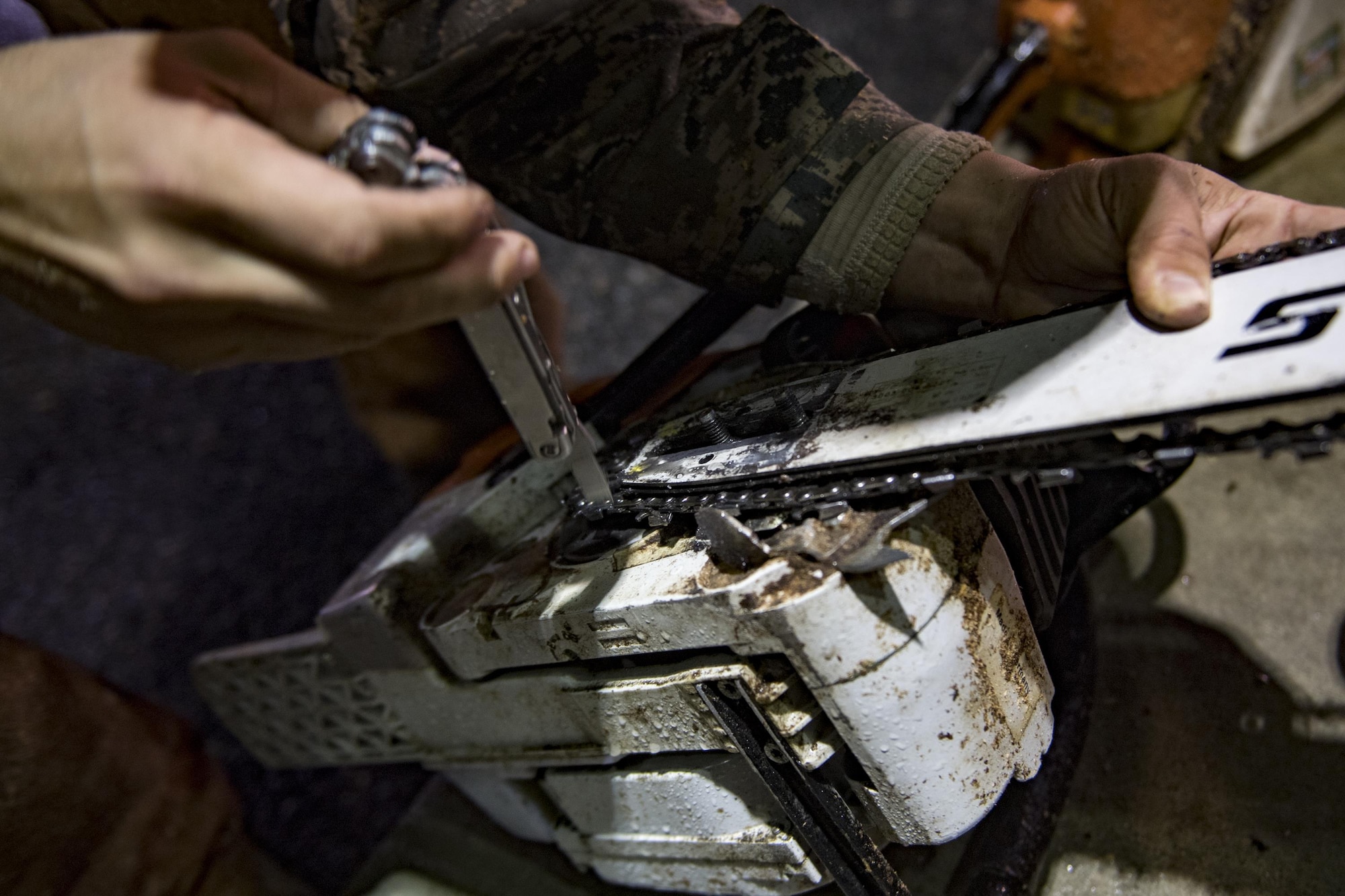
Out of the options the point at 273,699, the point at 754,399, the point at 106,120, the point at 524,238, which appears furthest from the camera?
the point at 273,699

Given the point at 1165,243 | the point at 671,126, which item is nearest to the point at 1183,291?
the point at 1165,243

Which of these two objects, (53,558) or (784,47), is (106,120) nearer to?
(784,47)

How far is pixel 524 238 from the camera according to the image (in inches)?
26.5

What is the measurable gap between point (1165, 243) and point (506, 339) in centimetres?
54

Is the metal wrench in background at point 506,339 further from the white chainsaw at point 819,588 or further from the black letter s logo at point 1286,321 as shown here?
the black letter s logo at point 1286,321

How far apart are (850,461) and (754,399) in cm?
Result: 22

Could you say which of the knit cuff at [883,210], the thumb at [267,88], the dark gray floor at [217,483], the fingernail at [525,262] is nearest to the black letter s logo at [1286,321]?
the knit cuff at [883,210]

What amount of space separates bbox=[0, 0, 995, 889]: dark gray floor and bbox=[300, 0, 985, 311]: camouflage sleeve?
4.01ft

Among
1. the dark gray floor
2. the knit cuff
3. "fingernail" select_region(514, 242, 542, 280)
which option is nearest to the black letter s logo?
the knit cuff

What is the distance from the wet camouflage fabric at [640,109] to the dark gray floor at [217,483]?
4.01 ft

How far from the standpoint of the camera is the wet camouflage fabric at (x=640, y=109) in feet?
3.22

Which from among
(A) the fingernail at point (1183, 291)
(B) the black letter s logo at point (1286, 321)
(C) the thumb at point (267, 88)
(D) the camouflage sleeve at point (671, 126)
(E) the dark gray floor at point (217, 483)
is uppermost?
(C) the thumb at point (267, 88)

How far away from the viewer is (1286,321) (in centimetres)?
62

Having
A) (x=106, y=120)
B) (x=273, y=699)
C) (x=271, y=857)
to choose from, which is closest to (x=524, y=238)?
(x=106, y=120)
